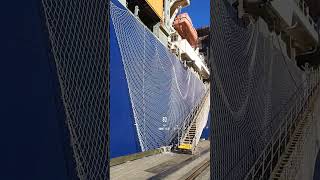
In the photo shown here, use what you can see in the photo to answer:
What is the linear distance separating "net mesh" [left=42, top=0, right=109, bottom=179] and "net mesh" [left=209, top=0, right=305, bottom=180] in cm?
298

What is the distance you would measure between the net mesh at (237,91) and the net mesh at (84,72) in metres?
2.98

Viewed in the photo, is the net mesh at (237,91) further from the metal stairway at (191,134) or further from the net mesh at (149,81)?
the metal stairway at (191,134)

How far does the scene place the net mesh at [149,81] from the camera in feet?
43.2

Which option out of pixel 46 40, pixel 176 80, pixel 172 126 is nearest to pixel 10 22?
pixel 46 40

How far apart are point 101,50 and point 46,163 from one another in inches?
44.9

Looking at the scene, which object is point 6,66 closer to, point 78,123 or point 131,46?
point 78,123

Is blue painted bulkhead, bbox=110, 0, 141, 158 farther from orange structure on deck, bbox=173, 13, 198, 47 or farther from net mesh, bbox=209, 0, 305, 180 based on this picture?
orange structure on deck, bbox=173, 13, 198, 47

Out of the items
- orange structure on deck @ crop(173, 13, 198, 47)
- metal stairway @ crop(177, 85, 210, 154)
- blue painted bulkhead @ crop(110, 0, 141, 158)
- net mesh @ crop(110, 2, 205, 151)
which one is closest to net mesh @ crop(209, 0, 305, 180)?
blue painted bulkhead @ crop(110, 0, 141, 158)

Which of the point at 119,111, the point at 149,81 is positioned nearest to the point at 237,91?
the point at 119,111

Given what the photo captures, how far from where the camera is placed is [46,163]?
2.49 metres

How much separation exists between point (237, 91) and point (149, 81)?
28.6 ft

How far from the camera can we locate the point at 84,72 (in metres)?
2.80

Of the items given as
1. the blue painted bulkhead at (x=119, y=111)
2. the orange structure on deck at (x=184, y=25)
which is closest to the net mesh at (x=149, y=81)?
the blue painted bulkhead at (x=119, y=111)

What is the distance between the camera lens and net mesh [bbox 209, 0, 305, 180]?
5746 millimetres
